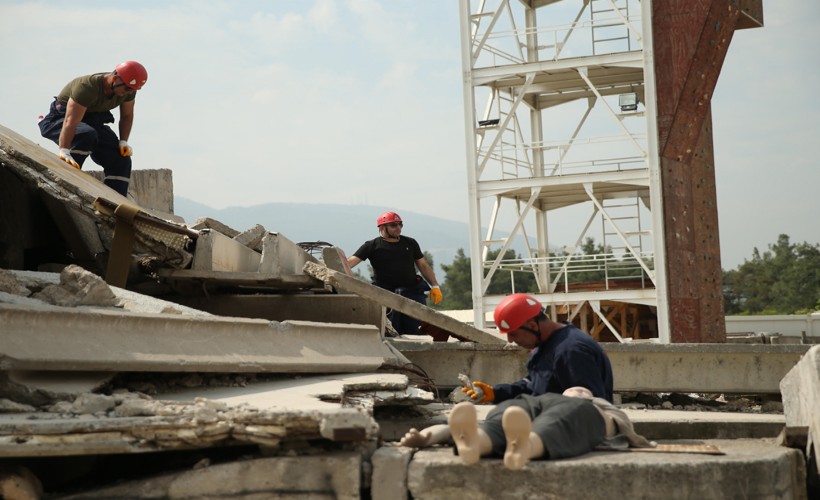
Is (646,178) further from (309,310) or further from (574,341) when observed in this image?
(574,341)

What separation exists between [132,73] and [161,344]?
4.91 m

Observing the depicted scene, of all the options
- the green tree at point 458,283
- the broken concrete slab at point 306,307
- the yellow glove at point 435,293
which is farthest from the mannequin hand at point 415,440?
the green tree at point 458,283

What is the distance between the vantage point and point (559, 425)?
5359 millimetres

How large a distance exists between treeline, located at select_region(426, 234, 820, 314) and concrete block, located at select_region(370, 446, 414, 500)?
6005 cm

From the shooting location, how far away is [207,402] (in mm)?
5418

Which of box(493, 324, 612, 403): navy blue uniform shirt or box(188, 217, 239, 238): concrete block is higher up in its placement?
box(188, 217, 239, 238): concrete block

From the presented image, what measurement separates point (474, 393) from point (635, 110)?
57.6 feet

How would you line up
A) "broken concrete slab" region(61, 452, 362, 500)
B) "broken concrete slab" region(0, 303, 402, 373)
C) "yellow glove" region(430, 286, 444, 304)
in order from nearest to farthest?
"broken concrete slab" region(61, 452, 362, 500) → "broken concrete slab" region(0, 303, 402, 373) → "yellow glove" region(430, 286, 444, 304)

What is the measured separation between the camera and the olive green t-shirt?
10289mm

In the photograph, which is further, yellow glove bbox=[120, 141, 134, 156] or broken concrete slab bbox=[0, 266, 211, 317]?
yellow glove bbox=[120, 141, 134, 156]

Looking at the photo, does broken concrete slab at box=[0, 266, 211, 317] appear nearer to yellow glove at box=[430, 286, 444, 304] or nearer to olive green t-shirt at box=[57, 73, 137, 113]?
olive green t-shirt at box=[57, 73, 137, 113]

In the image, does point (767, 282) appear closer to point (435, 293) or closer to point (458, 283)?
point (458, 283)

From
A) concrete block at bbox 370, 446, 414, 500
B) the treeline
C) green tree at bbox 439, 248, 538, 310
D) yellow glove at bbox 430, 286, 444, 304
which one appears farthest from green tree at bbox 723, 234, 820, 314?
concrete block at bbox 370, 446, 414, 500

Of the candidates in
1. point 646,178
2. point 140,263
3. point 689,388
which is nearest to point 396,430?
point 140,263
